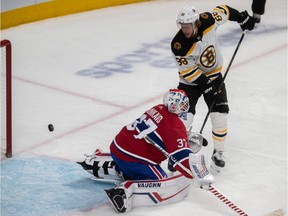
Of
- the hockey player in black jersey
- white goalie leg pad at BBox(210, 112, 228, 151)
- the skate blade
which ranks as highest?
the hockey player in black jersey

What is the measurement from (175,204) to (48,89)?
2107 millimetres

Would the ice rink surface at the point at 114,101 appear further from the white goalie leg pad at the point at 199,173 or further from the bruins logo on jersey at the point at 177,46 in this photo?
the bruins logo on jersey at the point at 177,46

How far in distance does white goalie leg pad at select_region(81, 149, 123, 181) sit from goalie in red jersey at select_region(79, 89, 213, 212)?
125 millimetres

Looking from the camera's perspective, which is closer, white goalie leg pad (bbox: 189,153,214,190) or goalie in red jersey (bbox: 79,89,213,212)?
white goalie leg pad (bbox: 189,153,214,190)

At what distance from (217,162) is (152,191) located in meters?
0.63

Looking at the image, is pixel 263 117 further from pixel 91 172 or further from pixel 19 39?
pixel 19 39

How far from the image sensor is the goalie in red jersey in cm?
396

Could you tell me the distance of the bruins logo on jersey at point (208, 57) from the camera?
4434mm

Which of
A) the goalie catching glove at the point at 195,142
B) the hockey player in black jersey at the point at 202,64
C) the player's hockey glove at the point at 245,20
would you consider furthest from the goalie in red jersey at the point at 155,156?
the player's hockey glove at the point at 245,20

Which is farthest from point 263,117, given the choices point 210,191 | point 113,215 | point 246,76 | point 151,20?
point 151,20

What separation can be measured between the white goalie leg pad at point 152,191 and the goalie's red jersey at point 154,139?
128 millimetres

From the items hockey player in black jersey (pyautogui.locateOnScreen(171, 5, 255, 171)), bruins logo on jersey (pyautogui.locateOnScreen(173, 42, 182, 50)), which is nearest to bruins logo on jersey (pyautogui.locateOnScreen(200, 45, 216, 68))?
hockey player in black jersey (pyautogui.locateOnScreen(171, 5, 255, 171))

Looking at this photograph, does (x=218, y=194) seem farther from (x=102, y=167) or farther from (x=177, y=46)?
(x=177, y=46)

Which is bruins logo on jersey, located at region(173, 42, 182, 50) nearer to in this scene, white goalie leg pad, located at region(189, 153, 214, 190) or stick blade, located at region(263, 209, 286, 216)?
white goalie leg pad, located at region(189, 153, 214, 190)
